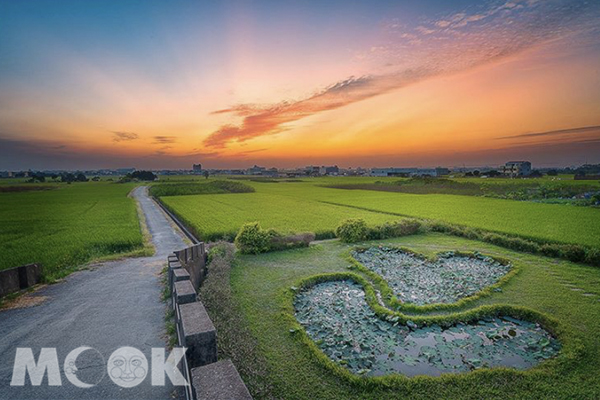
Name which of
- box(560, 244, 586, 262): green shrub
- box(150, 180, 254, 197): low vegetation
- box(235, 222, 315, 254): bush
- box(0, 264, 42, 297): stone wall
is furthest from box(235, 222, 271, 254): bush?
box(150, 180, 254, 197): low vegetation

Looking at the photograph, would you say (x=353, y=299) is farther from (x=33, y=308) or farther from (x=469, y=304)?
(x=33, y=308)

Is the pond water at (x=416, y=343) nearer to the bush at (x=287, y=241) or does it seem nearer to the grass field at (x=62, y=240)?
the bush at (x=287, y=241)

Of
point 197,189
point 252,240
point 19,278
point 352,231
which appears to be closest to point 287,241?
point 252,240

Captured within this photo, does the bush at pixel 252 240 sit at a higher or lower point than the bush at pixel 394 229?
higher

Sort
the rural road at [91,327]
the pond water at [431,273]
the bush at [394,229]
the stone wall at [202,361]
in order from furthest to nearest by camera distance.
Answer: the bush at [394,229], the pond water at [431,273], the rural road at [91,327], the stone wall at [202,361]

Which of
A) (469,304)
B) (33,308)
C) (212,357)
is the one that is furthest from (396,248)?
(33,308)

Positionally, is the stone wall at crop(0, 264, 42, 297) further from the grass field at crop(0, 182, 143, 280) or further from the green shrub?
the green shrub

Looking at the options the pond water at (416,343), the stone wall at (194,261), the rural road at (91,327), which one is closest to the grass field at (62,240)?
the rural road at (91,327)
